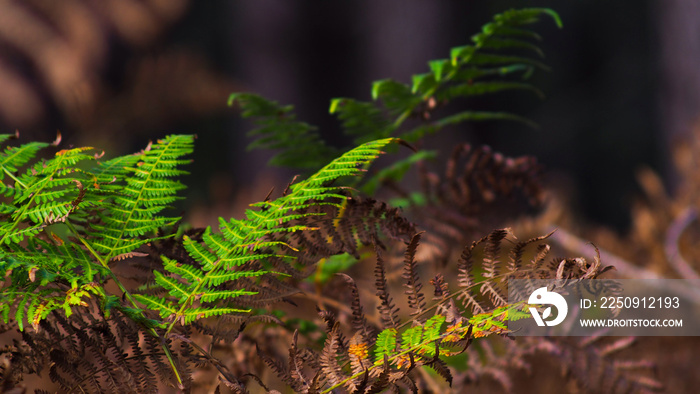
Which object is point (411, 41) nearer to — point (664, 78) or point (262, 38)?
point (262, 38)

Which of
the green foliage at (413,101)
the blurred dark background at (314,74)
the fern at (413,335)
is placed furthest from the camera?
the blurred dark background at (314,74)

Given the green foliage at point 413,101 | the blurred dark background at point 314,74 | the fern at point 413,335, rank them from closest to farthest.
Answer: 1. the fern at point 413,335
2. the green foliage at point 413,101
3. the blurred dark background at point 314,74

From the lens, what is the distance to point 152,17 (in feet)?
7.24

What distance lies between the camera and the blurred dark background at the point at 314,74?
208 cm

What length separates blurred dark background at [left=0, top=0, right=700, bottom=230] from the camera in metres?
2.08

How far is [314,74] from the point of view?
6004 millimetres

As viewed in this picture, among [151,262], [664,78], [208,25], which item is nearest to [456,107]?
[664,78]

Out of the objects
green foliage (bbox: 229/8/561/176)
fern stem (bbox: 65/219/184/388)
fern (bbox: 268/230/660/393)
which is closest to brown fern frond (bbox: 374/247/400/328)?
fern (bbox: 268/230/660/393)

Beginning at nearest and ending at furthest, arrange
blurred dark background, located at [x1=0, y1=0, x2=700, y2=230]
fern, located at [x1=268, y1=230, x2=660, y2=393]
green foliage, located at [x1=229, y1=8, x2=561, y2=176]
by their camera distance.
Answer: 1. fern, located at [x1=268, y1=230, x2=660, y2=393]
2. green foliage, located at [x1=229, y1=8, x2=561, y2=176]
3. blurred dark background, located at [x1=0, y1=0, x2=700, y2=230]

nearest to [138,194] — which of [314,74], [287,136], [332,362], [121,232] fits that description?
[121,232]

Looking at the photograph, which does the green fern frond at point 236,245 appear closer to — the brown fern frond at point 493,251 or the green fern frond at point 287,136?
the brown fern frond at point 493,251

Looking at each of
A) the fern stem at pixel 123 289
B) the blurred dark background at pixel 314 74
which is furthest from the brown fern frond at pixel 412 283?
the blurred dark background at pixel 314 74

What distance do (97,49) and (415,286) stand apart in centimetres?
204

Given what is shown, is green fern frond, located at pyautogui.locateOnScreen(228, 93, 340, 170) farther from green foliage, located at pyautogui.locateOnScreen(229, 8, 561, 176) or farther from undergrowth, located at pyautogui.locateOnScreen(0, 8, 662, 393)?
undergrowth, located at pyautogui.locateOnScreen(0, 8, 662, 393)
